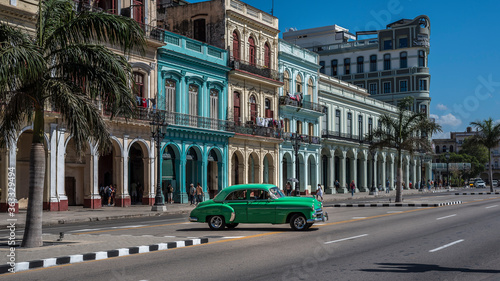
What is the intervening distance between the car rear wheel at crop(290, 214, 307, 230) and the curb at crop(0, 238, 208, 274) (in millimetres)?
3784

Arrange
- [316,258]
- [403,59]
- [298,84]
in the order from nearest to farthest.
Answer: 1. [316,258]
2. [298,84]
3. [403,59]

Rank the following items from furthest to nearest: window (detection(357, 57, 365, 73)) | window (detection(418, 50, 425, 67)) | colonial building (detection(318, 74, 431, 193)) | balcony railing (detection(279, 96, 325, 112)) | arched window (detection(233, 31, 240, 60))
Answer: window (detection(357, 57, 365, 73)) → window (detection(418, 50, 425, 67)) → colonial building (detection(318, 74, 431, 193)) → balcony railing (detection(279, 96, 325, 112)) → arched window (detection(233, 31, 240, 60))

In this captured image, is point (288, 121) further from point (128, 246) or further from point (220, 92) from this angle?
point (128, 246)

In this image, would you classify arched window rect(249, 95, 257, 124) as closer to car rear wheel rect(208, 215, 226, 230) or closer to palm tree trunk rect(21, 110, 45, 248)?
car rear wheel rect(208, 215, 226, 230)

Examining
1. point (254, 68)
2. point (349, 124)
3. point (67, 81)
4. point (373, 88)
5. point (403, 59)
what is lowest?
point (67, 81)

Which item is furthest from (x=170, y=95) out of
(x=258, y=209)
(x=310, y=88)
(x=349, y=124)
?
(x=349, y=124)

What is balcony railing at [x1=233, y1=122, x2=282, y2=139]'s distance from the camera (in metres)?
46.5

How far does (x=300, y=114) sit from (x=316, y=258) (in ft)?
145

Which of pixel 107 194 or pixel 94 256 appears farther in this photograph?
pixel 107 194

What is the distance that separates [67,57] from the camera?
14.5m

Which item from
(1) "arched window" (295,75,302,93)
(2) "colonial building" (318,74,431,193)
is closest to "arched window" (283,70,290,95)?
(1) "arched window" (295,75,302,93)

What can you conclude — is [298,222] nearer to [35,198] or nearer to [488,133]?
[35,198]

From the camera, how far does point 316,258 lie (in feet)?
40.2

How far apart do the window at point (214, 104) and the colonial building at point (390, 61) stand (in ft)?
154
